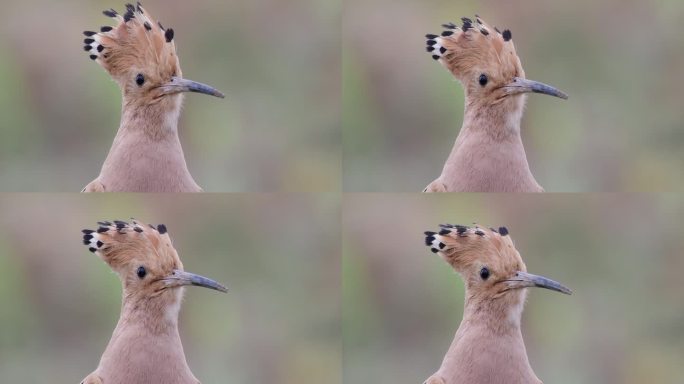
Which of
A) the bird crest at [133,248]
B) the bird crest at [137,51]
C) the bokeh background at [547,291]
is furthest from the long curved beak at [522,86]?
the bird crest at [133,248]

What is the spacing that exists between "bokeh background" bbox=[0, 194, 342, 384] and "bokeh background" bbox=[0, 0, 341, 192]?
0.09 metres

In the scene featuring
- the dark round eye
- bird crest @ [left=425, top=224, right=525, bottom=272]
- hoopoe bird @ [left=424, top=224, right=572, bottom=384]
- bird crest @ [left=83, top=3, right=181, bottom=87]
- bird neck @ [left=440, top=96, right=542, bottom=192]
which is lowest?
hoopoe bird @ [left=424, top=224, right=572, bottom=384]

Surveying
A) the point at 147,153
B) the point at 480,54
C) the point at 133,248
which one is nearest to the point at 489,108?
the point at 480,54

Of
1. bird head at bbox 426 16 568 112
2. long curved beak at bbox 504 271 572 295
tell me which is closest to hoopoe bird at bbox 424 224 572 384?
long curved beak at bbox 504 271 572 295

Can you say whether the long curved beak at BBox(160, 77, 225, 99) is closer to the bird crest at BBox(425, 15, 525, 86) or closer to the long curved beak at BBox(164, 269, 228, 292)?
the long curved beak at BBox(164, 269, 228, 292)

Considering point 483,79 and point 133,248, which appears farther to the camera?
point 483,79

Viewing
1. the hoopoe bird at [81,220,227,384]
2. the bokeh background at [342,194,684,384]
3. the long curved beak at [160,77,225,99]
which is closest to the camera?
the hoopoe bird at [81,220,227,384]

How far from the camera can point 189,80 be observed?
184 inches

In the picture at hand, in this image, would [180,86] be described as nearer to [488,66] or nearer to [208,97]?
[208,97]

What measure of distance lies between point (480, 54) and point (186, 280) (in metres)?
1.06

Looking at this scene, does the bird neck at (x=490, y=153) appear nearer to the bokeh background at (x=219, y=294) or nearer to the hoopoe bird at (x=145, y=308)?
the bokeh background at (x=219, y=294)

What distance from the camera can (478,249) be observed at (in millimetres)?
4582

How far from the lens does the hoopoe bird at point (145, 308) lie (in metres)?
4.50

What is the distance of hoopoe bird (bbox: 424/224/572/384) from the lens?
4547mm
